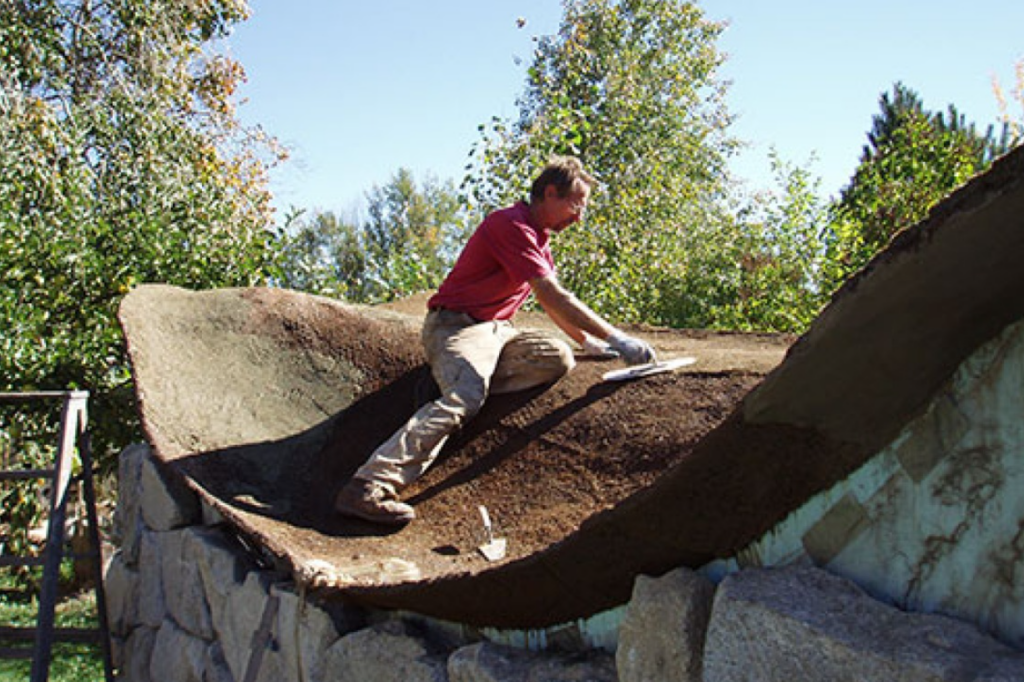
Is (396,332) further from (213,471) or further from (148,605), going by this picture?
(148,605)

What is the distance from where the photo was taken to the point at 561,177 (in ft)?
13.5

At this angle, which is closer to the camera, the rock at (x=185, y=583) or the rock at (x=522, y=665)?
the rock at (x=522, y=665)

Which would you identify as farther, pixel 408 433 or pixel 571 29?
pixel 571 29

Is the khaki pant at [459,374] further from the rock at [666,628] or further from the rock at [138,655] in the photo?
the rock at [138,655]

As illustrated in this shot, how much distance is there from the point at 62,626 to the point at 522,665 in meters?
5.48

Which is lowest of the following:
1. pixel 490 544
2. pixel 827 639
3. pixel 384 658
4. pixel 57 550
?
pixel 384 658

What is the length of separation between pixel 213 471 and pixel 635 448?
1.71 meters

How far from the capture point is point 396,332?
5.10m

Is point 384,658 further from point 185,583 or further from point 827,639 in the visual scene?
point 185,583

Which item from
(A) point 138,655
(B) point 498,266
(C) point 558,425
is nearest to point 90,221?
(A) point 138,655

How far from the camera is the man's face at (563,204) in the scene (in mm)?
4137

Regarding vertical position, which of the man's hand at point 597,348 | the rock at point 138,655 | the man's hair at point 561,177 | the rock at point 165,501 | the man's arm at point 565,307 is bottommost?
the rock at point 138,655

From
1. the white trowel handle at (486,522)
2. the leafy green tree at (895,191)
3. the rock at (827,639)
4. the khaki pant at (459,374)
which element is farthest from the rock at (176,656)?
the leafy green tree at (895,191)

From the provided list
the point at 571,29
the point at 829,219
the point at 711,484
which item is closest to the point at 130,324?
the point at 711,484
